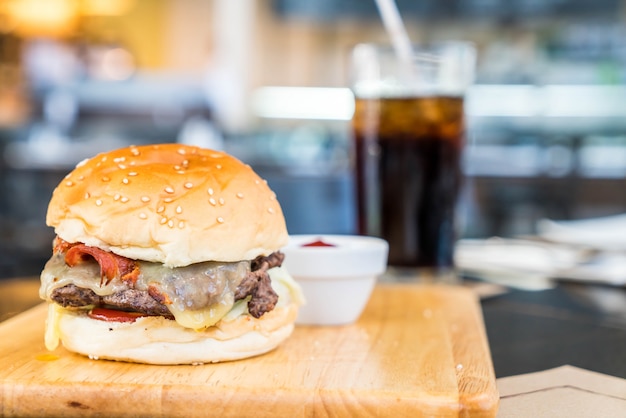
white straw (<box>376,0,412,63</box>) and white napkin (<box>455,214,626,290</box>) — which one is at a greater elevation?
white straw (<box>376,0,412,63</box>)

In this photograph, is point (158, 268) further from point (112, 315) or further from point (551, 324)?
point (551, 324)

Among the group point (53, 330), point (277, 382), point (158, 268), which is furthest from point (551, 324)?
point (53, 330)

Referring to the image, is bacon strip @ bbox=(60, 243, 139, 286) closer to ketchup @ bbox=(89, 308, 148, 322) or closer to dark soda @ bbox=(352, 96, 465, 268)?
ketchup @ bbox=(89, 308, 148, 322)

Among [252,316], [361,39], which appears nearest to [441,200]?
[252,316]

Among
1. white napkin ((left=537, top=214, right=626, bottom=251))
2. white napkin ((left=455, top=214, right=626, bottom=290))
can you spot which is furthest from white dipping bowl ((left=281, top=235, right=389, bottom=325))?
white napkin ((left=537, top=214, right=626, bottom=251))

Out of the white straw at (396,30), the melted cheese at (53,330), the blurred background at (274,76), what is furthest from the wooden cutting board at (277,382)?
the blurred background at (274,76)

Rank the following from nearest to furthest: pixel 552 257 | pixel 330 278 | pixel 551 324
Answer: pixel 330 278, pixel 551 324, pixel 552 257

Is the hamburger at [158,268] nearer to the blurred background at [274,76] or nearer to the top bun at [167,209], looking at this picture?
the top bun at [167,209]
